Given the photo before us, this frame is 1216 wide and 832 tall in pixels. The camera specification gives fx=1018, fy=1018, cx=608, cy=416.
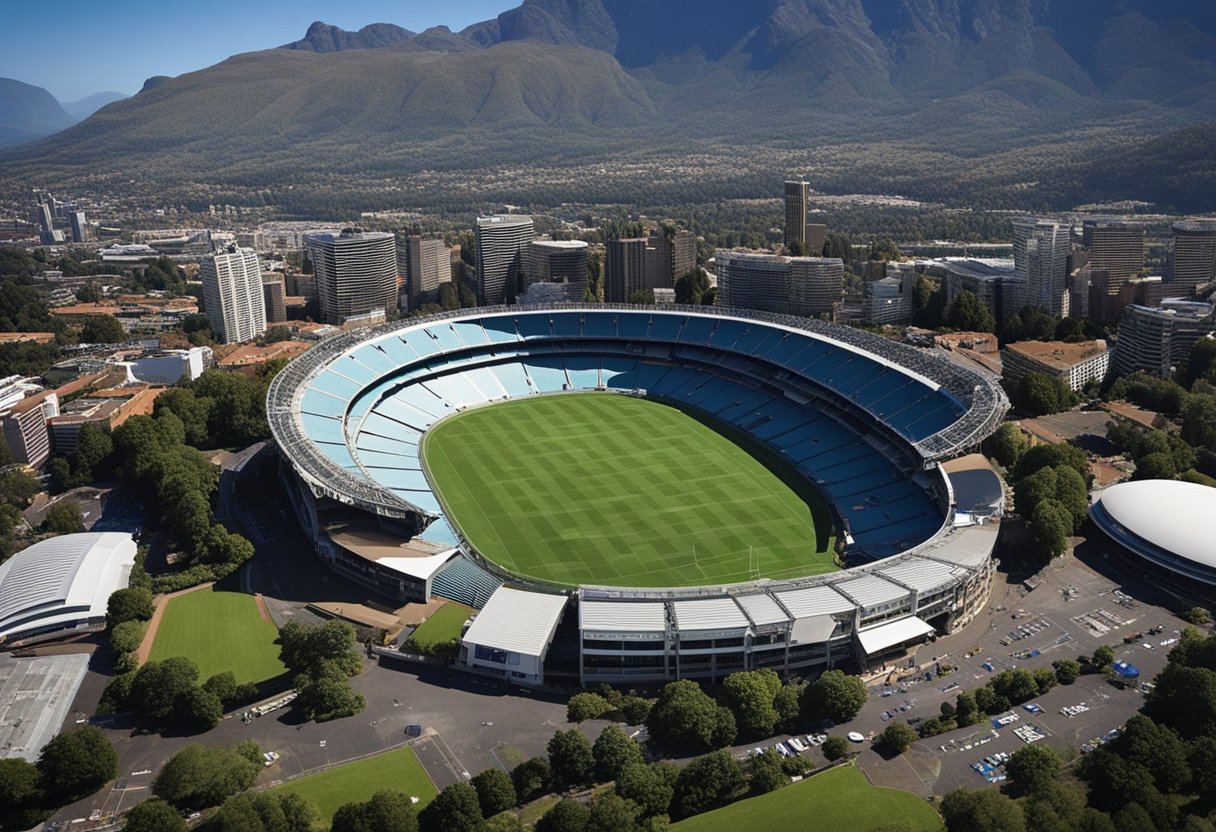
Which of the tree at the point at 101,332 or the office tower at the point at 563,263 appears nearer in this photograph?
the tree at the point at 101,332

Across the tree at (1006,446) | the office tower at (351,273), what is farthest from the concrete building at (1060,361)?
the office tower at (351,273)

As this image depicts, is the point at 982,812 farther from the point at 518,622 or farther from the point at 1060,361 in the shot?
the point at 1060,361

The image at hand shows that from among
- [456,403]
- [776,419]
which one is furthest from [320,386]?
[776,419]

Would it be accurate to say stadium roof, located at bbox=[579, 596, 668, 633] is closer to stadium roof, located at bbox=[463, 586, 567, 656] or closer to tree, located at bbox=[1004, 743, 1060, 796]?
stadium roof, located at bbox=[463, 586, 567, 656]

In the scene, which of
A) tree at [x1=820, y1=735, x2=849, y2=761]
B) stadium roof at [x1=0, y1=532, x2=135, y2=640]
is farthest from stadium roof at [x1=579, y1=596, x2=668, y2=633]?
stadium roof at [x1=0, y1=532, x2=135, y2=640]

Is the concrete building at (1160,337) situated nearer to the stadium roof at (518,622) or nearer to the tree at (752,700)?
the tree at (752,700)
